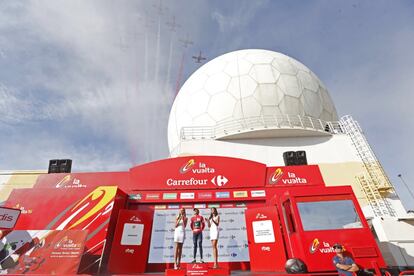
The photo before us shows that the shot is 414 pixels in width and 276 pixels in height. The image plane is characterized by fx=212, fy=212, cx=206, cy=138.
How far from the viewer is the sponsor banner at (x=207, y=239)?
5.93m

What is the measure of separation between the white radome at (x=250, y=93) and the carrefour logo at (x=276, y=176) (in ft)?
19.4

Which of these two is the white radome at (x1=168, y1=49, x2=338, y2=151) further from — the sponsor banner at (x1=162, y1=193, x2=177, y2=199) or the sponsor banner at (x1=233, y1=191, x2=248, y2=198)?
the sponsor banner at (x1=162, y1=193, x2=177, y2=199)

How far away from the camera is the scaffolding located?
9.08 m

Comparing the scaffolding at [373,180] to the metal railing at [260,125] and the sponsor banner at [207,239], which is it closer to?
the metal railing at [260,125]

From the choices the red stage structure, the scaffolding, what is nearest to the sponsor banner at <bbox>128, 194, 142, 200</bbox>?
the red stage structure

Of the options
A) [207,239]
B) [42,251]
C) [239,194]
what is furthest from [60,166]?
[239,194]

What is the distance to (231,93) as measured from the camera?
44.8 feet

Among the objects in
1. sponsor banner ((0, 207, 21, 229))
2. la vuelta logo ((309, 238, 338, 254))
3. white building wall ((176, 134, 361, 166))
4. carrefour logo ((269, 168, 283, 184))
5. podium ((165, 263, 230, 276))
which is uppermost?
white building wall ((176, 134, 361, 166))

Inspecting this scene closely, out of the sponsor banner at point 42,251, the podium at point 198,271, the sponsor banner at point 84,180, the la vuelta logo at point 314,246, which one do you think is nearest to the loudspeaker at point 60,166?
the sponsor banner at point 84,180

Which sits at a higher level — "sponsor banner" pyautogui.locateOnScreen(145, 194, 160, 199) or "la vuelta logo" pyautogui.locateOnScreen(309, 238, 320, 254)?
"sponsor banner" pyautogui.locateOnScreen(145, 194, 160, 199)

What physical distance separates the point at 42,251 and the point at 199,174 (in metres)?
4.75

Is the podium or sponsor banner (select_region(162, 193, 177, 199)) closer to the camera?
the podium

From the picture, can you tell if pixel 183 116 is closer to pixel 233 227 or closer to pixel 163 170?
pixel 163 170

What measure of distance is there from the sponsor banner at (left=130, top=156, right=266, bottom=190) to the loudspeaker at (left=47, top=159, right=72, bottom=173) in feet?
10.3
